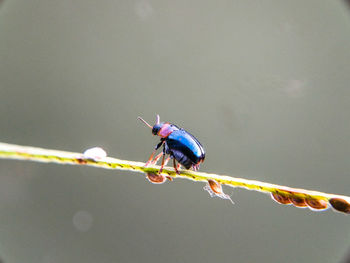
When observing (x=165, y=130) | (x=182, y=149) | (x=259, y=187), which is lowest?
(x=259, y=187)

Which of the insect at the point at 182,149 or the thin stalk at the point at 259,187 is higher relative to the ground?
the insect at the point at 182,149

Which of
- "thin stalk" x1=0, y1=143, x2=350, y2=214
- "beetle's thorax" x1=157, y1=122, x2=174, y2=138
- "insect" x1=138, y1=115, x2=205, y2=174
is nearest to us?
"thin stalk" x1=0, y1=143, x2=350, y2=214

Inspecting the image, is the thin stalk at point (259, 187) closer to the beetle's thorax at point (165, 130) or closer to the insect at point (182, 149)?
the insect at point (182, 149)

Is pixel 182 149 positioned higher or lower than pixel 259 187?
higher

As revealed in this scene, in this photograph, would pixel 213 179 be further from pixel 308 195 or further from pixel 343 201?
pixel 343 201

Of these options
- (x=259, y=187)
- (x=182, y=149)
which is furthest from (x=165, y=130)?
(x=259, y=187)

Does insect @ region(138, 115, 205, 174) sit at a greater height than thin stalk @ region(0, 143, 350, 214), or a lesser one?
greater

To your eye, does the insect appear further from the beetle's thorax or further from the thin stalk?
the thin stalk

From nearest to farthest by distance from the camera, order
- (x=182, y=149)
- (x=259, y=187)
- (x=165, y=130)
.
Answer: (x=259, y=187), (x=182, y=149), (x=165, y=130)

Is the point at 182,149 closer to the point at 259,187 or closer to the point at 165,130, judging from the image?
the point at 165,130

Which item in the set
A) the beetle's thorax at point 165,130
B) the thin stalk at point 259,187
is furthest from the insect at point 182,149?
the thin stalk at point 259,187

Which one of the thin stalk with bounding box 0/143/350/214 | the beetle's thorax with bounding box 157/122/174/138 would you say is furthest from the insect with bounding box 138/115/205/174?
the thin stalk with bounding box 0/143/350/214
